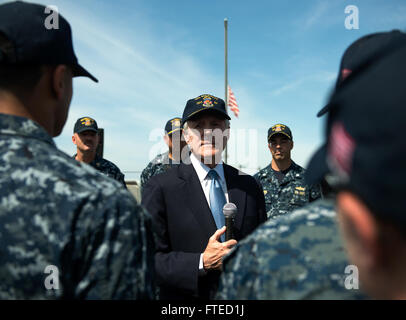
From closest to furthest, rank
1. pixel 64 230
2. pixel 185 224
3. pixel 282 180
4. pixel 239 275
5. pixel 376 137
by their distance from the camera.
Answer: pixel 376 137 → pixel 64 230 → pixel 239 275 → pixel 185 224 → pixel 282 180

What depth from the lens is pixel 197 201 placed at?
264cm

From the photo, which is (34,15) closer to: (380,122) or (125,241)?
(125,241)

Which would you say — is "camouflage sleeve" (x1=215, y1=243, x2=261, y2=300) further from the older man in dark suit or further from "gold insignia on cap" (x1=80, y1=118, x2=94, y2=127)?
"gold insignia on cap" (x1=80, y1=118, x2=94, y2=127)

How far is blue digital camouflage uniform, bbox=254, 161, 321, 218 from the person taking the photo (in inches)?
217

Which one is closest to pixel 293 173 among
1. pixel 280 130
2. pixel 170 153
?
pixel 280 130

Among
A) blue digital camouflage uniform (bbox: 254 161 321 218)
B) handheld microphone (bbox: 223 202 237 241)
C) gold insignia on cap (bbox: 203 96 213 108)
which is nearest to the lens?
handheld microphone (bbox: 223 202 237 241)

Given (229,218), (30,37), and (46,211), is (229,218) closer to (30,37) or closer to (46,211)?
(46,211)

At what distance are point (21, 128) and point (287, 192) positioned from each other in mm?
4950

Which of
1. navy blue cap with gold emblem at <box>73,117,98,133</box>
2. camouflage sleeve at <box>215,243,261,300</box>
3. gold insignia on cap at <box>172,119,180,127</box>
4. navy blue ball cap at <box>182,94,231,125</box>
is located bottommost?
camouflage sleeve at <box>215,243,261,300</box>

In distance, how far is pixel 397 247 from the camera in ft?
1.91

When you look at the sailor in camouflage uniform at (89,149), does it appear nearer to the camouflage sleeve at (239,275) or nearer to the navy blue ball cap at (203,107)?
the navy blue ball cap at (203,107)

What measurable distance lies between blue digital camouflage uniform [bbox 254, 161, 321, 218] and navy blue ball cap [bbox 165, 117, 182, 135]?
1.74m

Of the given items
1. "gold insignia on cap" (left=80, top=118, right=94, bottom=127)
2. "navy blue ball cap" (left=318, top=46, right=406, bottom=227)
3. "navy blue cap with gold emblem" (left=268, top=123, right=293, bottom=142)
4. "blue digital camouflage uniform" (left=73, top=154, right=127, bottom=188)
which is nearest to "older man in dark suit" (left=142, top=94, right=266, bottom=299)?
"navy blue ball cap" (left=318, top=46, right=406, bottom=227)

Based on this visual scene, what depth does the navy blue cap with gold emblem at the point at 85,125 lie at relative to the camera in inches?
223
